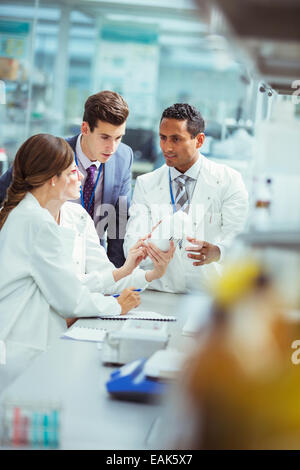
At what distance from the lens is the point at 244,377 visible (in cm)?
77

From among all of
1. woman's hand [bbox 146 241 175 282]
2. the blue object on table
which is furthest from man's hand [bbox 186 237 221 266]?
the blue object on table

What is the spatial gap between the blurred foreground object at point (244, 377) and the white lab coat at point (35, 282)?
134 centimetres

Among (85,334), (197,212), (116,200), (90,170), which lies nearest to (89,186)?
(90,170)

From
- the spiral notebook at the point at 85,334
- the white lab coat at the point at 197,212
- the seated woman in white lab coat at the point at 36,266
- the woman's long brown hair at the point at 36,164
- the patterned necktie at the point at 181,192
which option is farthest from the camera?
the patterned necktie at the point at 181,192

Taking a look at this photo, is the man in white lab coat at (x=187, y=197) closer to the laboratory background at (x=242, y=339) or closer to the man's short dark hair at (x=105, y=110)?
the man's short dark hair at (x=105, y=110)

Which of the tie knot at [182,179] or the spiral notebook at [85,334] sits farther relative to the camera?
the tie knot at [182,179]

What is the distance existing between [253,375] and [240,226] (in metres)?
2.21

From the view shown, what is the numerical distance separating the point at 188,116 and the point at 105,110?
412mm

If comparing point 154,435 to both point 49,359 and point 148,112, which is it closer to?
point 49,359

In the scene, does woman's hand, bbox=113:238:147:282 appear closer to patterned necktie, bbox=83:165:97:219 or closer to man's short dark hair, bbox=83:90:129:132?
patterned necktie, bbox=83:165:97:219

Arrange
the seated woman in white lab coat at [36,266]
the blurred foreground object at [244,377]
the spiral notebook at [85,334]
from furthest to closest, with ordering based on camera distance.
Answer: the seated woman in white lab coat at [36,266] → the spiral notebook at [85,334] → the blurred foreground object at [244,377]

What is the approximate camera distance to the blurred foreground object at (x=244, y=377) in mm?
770

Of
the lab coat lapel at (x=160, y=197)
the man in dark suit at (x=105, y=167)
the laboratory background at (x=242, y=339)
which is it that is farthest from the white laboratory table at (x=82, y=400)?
the man in dark suit at (x=105, y=167)

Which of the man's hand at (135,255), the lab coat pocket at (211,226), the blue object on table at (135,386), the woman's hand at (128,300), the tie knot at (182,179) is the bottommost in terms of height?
the woman's hand at (128,300)
